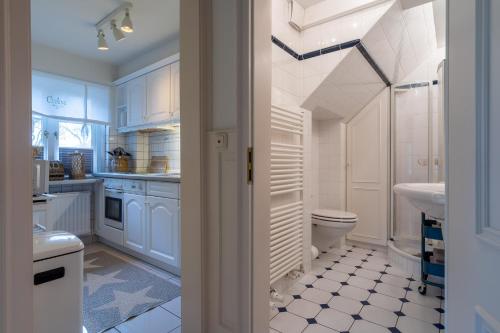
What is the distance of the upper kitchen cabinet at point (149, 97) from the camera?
281 centimetres

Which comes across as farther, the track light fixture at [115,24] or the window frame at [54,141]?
the window frame at [54,141]

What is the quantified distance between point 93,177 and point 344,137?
332 centimetres

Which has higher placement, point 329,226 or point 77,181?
point 77,181

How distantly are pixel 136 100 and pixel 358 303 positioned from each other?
3.23 metres

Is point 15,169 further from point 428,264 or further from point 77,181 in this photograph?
point 77,181

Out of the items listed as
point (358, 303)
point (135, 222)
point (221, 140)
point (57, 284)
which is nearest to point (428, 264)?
point (358, 303)

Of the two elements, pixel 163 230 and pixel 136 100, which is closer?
pixel 163 230

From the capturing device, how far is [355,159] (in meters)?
3.19

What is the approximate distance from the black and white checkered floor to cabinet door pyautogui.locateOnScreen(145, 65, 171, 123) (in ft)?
7.49

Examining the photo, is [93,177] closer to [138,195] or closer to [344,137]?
[138,195]

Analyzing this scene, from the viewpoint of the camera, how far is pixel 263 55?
104cm

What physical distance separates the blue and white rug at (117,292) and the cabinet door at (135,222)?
20 cm

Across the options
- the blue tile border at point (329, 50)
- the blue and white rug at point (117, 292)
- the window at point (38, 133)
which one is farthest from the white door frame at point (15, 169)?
the window at point (38, 133)

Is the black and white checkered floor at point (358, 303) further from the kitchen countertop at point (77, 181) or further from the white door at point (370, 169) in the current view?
the kitchen countertop at point (77, 181)
